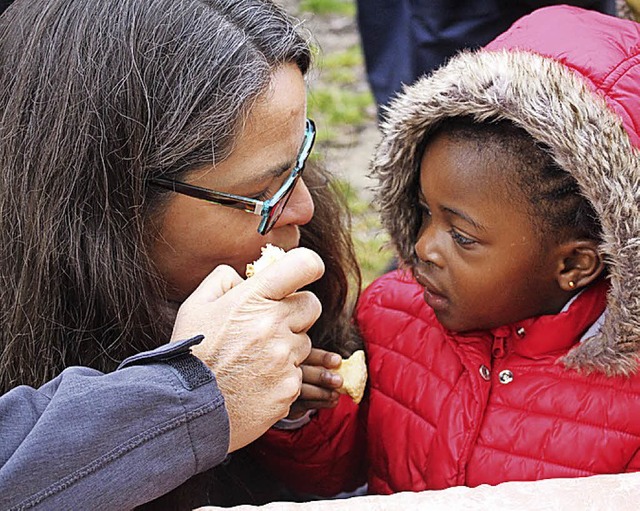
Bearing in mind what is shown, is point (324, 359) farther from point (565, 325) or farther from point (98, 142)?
point (98, 142)

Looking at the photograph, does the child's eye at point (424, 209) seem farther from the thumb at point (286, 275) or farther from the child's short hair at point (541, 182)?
the thumb at point (286, 275)

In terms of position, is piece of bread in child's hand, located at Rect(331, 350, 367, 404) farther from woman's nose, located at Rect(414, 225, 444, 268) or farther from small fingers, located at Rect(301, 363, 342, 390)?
woman's nose, located at Rect(414, 225, 444, 268)

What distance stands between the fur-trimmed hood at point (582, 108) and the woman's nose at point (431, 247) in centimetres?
22

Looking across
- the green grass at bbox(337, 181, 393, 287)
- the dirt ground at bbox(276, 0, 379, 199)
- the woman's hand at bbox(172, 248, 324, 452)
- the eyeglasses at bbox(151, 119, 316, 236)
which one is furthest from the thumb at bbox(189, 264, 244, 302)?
the dirt ground at bbox(276, 0, 379, 199)

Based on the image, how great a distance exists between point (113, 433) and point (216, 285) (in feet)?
1.34

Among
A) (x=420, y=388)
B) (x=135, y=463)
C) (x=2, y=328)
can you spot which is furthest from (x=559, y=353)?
(x=2, y=328)

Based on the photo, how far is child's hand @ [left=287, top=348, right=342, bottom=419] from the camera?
6.97ft

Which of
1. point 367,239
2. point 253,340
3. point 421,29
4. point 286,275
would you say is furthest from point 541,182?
point 367,239

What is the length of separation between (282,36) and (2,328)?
0.85 metres

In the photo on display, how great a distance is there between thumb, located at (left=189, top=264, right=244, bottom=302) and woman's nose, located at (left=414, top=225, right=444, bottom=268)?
1.38 ft

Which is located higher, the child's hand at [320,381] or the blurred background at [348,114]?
the blurred background at [348,114]

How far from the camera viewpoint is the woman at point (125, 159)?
1878 millimetres

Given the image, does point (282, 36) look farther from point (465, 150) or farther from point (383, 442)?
point (383, 442)

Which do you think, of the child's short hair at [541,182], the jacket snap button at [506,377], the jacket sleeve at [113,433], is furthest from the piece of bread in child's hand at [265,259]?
the jacket snap button at [506,377]
